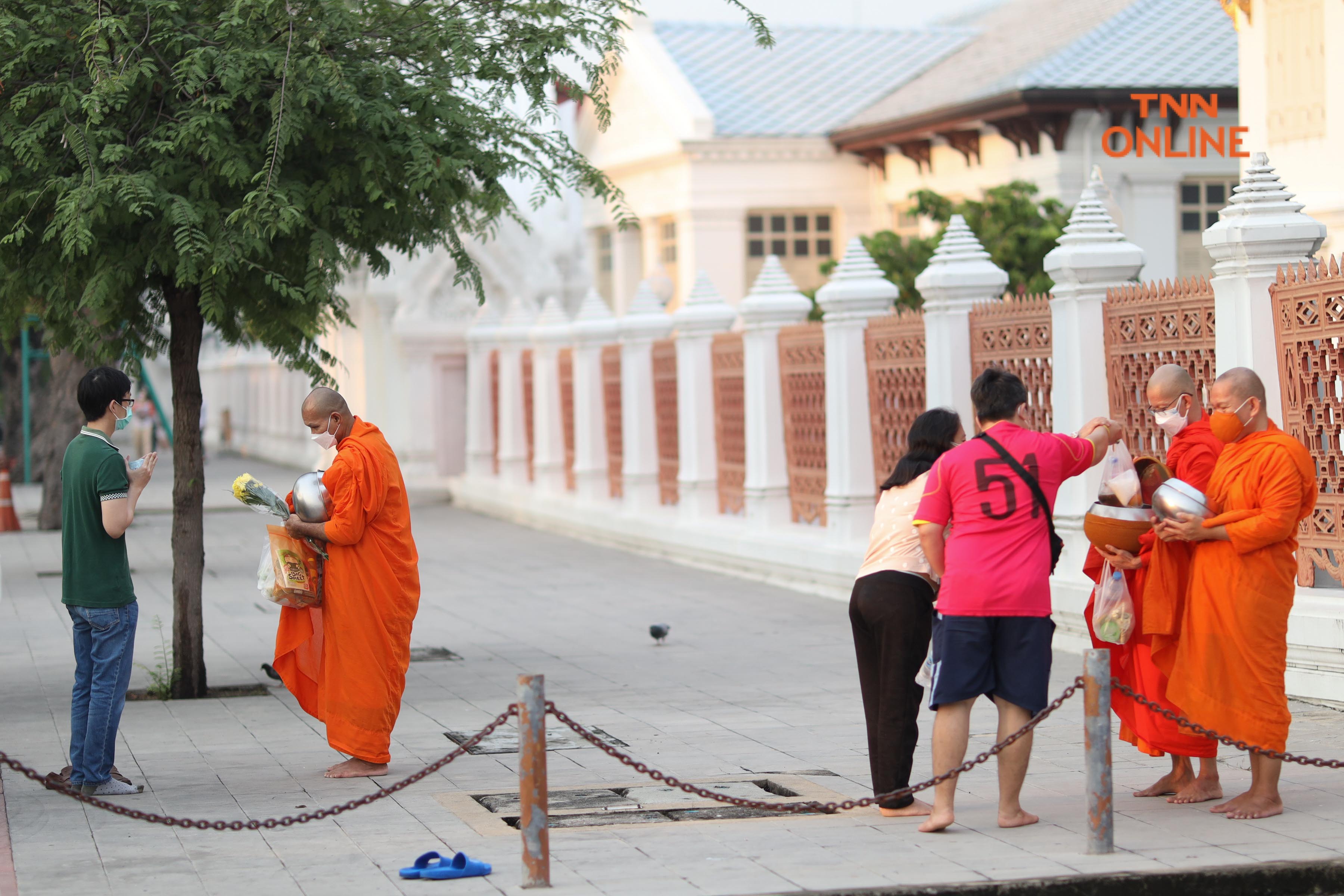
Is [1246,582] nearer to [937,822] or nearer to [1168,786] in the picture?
[1168,786]

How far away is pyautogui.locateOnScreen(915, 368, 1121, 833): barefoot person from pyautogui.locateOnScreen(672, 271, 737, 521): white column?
11229mm

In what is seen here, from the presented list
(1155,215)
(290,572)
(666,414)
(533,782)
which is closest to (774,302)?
(666,414)

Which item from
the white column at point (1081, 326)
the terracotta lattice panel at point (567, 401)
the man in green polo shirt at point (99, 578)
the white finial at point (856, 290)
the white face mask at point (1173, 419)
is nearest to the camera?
the white face mask at point (1173, 419)

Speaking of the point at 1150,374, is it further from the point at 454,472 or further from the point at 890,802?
the point at 454,472

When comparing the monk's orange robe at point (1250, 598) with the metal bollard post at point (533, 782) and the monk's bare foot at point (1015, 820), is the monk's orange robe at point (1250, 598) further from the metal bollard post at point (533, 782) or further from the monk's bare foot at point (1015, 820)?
the metal bollard post at point (533, 782)

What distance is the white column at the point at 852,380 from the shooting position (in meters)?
14.5

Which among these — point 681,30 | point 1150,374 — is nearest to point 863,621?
point 1150,374

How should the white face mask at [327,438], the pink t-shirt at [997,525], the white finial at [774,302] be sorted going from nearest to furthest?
the pink t-shirt at [997,525], the white face mask at [327,438], the white finial at [774,302]

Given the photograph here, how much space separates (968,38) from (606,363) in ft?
49.0

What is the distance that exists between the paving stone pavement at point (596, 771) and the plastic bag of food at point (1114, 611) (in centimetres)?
70

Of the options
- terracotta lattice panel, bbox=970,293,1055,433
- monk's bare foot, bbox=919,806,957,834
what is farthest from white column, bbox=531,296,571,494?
monk's bare foot, bbox=919,806,957,834

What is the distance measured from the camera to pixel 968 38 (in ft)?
107

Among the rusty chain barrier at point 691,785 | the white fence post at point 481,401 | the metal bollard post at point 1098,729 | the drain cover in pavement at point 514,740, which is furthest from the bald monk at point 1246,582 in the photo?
the white fence post at point 481,401

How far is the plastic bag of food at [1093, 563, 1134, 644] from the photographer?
22.4ft
